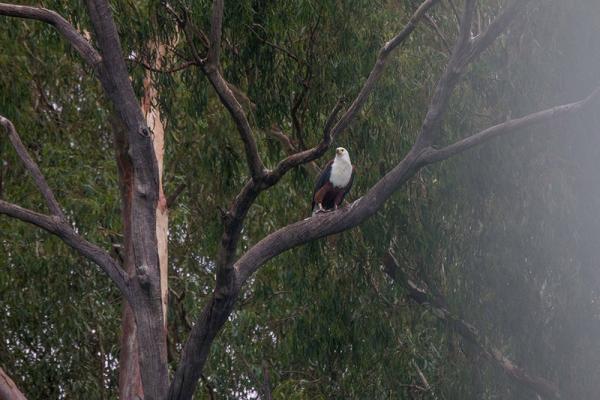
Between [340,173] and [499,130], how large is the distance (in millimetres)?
1642

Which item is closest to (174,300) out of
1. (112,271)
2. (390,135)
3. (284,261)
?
(284,261)

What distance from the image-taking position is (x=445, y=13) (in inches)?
391

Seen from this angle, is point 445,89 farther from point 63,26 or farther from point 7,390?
point 7,390

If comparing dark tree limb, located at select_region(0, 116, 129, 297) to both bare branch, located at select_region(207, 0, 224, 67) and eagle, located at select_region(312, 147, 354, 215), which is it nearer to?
bare branch, located at select_region(207, 0, 224, 67)

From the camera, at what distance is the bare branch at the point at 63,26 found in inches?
271

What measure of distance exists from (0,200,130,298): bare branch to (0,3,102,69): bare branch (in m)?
0.90

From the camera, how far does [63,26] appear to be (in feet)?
22.9

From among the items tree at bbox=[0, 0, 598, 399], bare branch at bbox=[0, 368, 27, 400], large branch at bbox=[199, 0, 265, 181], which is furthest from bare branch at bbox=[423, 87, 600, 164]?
bare branch at bbox=[0, 368, 27, 400]

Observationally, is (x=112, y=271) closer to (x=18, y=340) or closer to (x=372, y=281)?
(x=372, y=281)

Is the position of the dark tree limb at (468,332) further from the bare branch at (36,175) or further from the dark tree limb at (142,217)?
the bare branch at (36,175)

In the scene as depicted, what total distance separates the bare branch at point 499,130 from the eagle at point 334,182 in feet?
A: 4.54

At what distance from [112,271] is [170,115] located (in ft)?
6.69

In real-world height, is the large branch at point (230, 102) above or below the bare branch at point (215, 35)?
below

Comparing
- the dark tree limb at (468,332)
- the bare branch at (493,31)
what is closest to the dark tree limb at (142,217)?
the bare branch at (493,31)
